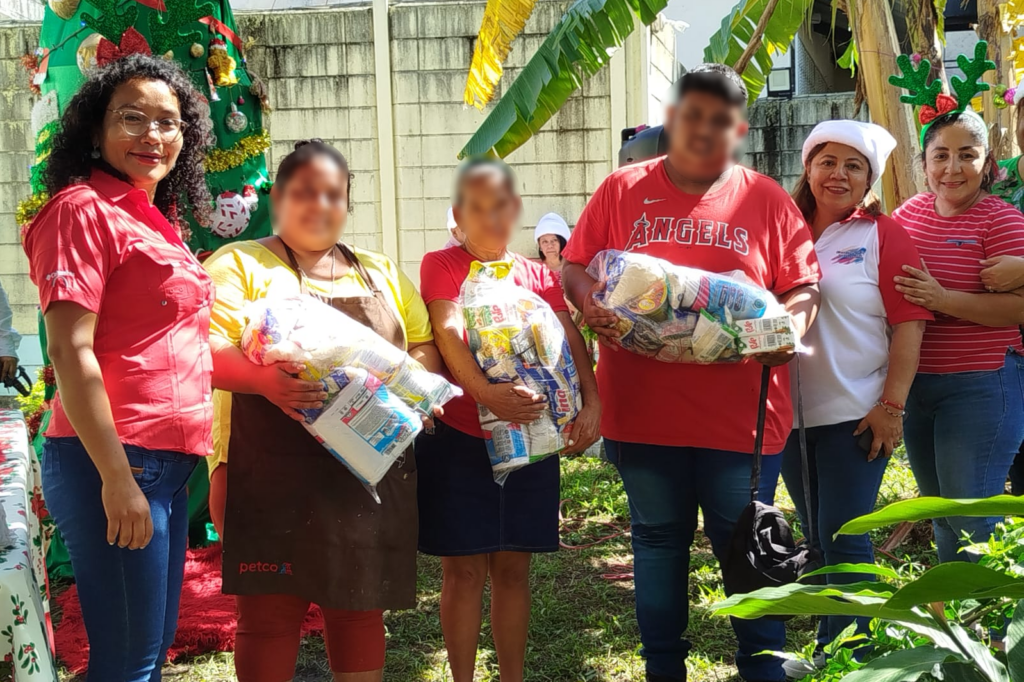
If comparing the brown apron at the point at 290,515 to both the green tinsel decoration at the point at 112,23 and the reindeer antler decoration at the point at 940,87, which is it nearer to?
the green tinsel decoration at the point at 112,23

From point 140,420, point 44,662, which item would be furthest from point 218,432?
point 44,662

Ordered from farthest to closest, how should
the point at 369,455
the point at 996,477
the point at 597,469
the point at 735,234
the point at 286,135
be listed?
the point at 286,135
the point at 597,469
the point at 996,477
the point at 735,234
the point at 369,455

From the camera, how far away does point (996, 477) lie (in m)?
2.91

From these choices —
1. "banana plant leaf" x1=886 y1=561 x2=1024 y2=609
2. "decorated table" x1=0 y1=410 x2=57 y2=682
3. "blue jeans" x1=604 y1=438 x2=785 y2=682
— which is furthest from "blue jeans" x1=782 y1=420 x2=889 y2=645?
"decorated table" x1=0 y1=410 x2=57 y2=682

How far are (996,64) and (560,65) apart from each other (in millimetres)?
2978

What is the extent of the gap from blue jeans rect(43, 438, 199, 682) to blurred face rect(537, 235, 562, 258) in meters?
4.63

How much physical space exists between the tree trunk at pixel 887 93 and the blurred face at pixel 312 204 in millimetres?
3216

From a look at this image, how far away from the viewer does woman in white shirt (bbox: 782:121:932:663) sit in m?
2.79

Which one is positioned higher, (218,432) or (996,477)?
(218,432)

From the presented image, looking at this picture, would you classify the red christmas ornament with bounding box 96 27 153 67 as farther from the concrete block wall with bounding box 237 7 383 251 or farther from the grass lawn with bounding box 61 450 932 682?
the concrete block wall with bounding box 237 7 383 251

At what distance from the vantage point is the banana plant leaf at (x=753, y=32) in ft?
16.8

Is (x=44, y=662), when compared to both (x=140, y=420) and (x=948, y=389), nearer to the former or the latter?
(x=140, y=420)

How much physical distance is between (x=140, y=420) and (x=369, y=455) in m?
0.53

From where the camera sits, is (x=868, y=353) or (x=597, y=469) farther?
(x=597, y=469)
